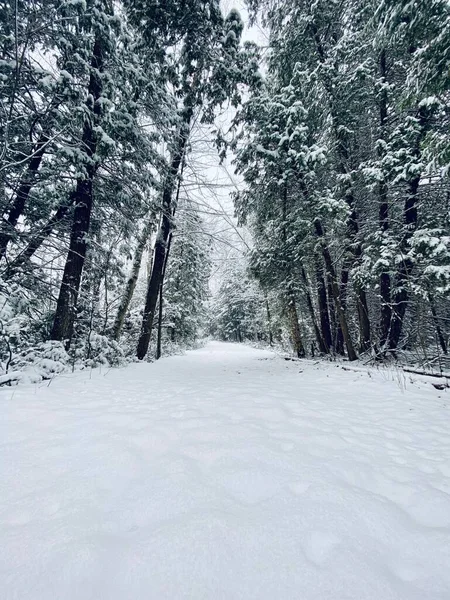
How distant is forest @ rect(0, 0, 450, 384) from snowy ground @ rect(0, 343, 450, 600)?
9.56 ft

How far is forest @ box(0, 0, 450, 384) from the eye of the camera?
14.5 feet

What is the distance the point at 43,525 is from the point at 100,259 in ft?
23.1

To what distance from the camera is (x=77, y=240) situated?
5.58 meters

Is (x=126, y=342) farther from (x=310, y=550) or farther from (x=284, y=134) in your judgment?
(x=310, y=550)

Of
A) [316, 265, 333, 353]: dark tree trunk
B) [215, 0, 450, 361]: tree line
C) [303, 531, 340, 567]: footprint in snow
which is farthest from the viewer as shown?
[316, 265, 333, 353]: dark tree trunk

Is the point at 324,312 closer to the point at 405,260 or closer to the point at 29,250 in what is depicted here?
the point at 405,260

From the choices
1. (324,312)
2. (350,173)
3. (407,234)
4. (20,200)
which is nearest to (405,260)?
(407,234)

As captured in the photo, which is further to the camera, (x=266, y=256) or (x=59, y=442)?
(x=266, y=256)

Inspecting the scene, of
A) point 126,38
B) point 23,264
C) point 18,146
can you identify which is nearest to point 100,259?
point 23,264

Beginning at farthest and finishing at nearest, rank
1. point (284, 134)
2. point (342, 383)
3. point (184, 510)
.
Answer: point (284, 134) < point (342, 383) < point (184, 510)

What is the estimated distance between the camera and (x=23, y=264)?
505cm

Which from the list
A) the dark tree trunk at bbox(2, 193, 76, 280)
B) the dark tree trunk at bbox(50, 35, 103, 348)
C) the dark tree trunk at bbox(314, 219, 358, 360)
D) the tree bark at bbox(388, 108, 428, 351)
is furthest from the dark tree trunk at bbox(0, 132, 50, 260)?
the tree bark at bbox(388, 108, 428, 351)

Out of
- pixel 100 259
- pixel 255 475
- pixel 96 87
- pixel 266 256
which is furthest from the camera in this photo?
pixel 266 256

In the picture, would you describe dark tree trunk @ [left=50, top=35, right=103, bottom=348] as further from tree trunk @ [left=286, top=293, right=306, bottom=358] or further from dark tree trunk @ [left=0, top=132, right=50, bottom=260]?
tree trunk @ [left=286, top=293, right=306, bottom=358]
